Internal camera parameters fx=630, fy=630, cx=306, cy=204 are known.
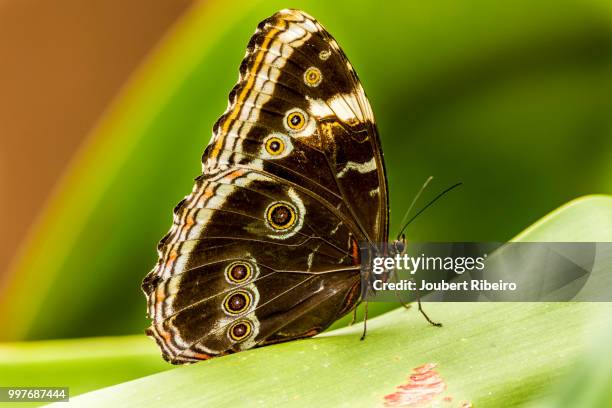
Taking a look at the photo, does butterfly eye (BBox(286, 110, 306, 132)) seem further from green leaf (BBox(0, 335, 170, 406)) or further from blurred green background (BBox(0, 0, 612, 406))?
green leaf (BBox(0, 335, 170, 406))

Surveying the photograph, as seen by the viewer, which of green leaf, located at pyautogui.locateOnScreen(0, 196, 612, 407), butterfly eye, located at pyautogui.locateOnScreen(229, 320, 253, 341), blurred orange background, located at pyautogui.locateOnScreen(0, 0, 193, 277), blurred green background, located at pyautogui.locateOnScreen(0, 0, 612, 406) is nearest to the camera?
green leaf, located at pyautogui.locateOnScreen(0, 196, 612, 407)

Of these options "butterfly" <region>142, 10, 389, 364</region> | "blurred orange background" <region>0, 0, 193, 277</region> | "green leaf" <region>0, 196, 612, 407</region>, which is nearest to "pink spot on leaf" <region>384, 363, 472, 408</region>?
"green leaf" <region>0, 196, 612, 407</region>

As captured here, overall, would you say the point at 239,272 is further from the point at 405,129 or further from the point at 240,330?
the point at 405,129

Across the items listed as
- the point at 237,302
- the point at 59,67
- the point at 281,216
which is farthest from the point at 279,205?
the point at 59,67

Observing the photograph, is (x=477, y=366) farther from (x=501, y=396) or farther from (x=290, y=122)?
(x=290, y=122)

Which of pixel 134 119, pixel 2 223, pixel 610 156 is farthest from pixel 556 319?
pixel 2 223
